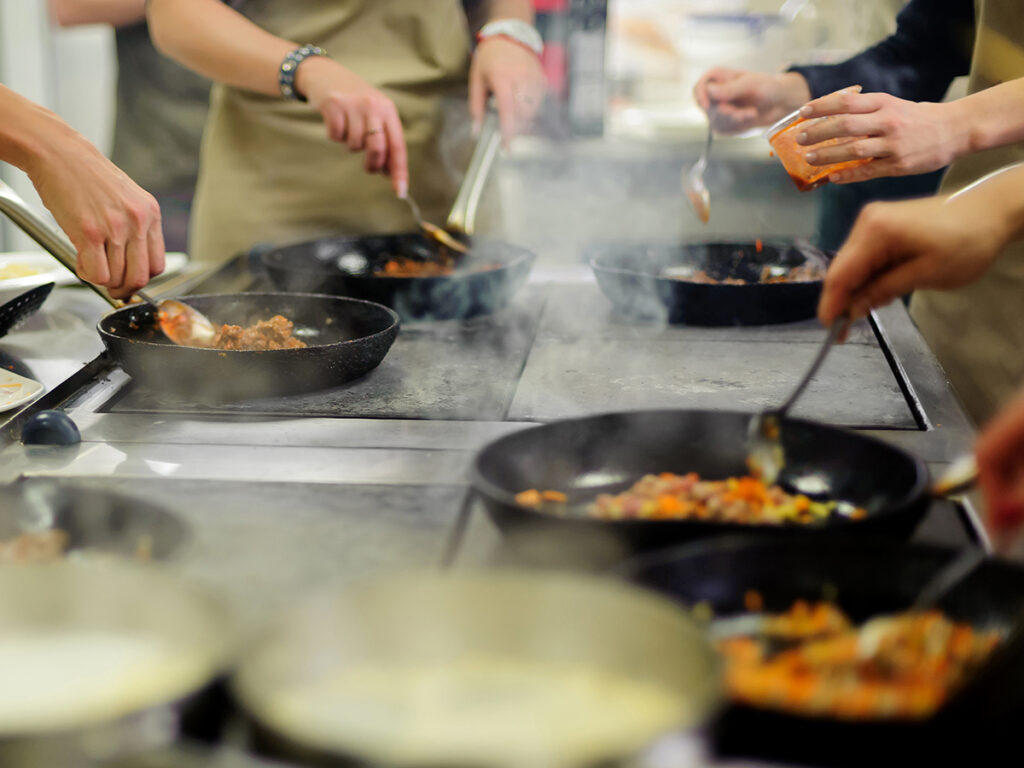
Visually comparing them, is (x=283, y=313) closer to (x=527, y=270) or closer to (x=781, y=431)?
(x=527, y=270)

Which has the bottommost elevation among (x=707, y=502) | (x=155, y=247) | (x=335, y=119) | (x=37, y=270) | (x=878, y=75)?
(x=37, y=270)

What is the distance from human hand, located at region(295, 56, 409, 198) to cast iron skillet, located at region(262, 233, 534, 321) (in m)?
0.21

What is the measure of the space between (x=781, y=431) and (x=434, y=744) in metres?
0.66

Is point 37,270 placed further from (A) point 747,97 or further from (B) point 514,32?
(A) point 747,97

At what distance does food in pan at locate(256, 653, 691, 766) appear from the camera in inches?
23.9

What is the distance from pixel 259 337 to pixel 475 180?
739 millimetres

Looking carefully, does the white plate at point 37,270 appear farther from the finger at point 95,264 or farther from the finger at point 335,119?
the finger at point 335,119

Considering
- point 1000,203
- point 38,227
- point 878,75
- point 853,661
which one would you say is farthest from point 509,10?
point 853,661

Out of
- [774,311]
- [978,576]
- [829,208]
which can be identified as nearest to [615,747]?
[978,576]

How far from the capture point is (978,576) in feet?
2.60

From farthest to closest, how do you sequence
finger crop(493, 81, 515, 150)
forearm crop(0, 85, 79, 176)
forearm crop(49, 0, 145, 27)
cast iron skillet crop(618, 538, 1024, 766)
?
forearm crop(49, 0, 145, 27) → finger crop(493, 81, 515, 150) → forearm crop(0, 85, 79, 176) → cast iron skillet crop(618, 538, 1024, 766)

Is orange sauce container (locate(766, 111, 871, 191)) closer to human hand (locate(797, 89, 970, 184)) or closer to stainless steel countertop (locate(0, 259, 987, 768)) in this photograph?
human hand (locate(797, 89, 970, 184))

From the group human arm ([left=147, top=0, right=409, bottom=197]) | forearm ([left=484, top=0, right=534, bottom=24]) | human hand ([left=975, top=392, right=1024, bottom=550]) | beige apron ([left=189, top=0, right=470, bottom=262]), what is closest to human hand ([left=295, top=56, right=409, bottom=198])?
human arm ([left=147, top=0, right=409, bottom=197])

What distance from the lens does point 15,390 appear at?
1.39 meters
